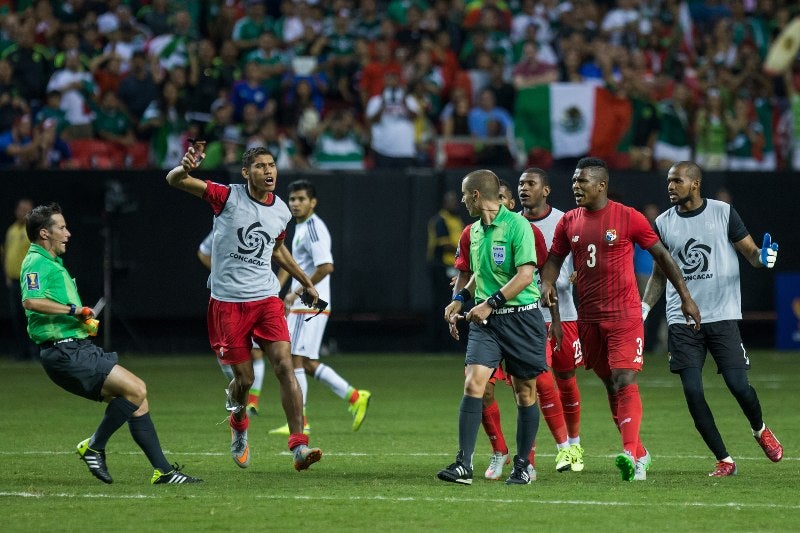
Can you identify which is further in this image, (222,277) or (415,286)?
(415,286)

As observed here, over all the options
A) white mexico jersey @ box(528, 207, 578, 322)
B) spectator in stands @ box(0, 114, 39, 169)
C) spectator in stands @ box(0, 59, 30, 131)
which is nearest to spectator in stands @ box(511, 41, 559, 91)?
spectator in stands @ box(0, 114, 39, 169)

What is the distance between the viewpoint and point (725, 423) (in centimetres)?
1437

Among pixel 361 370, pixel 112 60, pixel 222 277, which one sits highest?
pixel 112 60

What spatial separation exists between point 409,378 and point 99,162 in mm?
6675

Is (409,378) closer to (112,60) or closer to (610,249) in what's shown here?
(112,60)

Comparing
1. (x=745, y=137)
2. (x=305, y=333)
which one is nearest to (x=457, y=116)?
(x=745, y=137)

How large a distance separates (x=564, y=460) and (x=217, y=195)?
3.31m

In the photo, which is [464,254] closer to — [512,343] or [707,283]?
[512,343]

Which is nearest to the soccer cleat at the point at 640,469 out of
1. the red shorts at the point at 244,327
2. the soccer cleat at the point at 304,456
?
the soccer cleat at the point at 304,456

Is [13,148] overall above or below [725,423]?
above

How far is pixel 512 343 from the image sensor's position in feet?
33.1

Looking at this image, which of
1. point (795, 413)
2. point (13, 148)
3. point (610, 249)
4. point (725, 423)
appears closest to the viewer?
point (610, 249)

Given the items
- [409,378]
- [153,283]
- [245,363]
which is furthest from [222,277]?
[153,283]

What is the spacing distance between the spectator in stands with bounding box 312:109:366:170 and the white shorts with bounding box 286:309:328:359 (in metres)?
9.35
